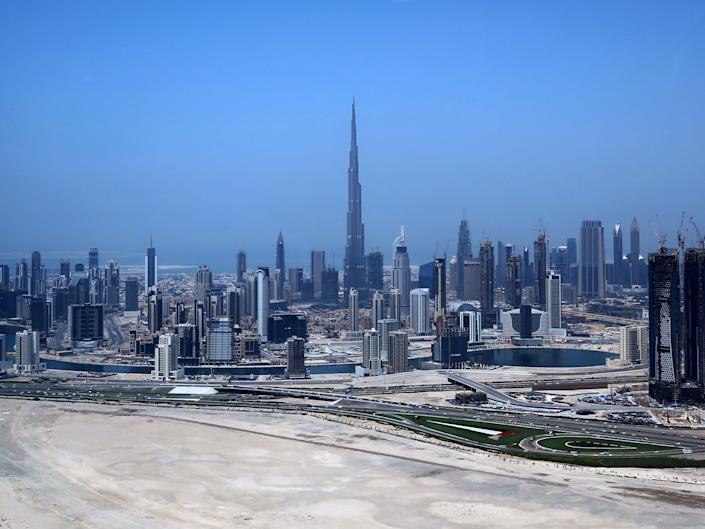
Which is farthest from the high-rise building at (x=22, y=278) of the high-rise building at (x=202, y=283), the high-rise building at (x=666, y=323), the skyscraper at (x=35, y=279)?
the high-rise building at (x=666, y=323)

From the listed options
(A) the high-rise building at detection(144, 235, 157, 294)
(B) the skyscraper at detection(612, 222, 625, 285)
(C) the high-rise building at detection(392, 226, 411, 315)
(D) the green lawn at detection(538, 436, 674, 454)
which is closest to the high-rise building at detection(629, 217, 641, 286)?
(B) the skyscraper at detection(612, 222, 625, 285)

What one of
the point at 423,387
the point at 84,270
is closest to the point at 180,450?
the point at 423,387

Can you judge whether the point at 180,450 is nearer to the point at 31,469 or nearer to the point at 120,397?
the point at 31,469

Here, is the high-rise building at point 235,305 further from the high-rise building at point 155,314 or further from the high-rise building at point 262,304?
the high-rise building at point 155,314

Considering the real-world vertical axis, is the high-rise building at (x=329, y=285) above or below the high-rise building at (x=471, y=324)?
above

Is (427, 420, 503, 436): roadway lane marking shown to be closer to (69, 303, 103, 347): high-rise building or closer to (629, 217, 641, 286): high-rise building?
(69, 303, 103, 347): high-rise building

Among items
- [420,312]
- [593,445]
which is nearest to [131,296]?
[420,312]
